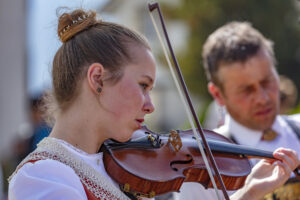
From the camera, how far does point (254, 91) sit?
2500 millimetres

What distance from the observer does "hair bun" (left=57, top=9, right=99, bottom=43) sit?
6.06ft

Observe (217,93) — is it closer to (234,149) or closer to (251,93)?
(251,93)

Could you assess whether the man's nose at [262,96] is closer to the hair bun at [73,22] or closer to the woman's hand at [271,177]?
the woman's hand at [271,177]

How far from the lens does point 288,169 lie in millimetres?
1989

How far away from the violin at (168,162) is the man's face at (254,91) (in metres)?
0.32

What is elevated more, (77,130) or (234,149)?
(77,130)

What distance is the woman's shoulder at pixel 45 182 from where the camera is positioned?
1.51 metres

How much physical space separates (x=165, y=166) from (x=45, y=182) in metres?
0.54

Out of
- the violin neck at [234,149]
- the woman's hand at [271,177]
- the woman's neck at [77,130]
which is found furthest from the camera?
the violin neck at [234,149]

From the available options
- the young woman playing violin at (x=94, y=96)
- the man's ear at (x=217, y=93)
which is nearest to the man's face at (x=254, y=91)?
the man's ear at (x=217, y=93)

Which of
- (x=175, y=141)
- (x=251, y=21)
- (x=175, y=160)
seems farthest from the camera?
(x=251, y=21)

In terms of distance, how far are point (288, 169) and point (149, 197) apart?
1.91 ft

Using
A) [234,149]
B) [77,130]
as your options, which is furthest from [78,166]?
[234,149]

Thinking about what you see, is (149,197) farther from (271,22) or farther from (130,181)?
(271,22)
